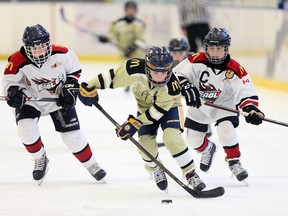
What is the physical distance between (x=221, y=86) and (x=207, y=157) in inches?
20.2

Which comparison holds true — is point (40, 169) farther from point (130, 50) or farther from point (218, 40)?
point (130, 50)

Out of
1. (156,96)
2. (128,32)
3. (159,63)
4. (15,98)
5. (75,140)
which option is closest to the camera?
(159,63)

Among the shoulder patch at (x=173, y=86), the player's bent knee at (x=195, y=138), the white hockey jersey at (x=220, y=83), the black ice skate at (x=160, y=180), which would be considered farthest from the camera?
the player's bent knee at (x=195, y=138)

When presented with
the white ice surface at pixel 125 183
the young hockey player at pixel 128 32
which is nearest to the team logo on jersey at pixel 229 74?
the white ice surface at pixel 125 183

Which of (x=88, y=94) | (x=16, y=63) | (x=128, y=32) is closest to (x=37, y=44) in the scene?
(x=16, y=63)

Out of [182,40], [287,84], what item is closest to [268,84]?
[287,84]

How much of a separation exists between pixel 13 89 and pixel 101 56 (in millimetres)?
8777

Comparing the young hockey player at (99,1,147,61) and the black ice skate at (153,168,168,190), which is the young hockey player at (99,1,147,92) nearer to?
the young hockey player at (99,1,147,61)

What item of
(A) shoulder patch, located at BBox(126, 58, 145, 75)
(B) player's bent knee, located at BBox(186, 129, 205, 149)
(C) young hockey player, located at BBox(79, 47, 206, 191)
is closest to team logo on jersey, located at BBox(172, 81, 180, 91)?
(C) young hockey player, located at BBox(79, 47, 206, 191)

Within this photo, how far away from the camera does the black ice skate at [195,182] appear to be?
14.1 ft

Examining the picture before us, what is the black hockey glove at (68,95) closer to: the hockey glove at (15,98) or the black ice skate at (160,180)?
the hockey glove at (15,98)

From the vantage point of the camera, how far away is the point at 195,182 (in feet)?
14.2

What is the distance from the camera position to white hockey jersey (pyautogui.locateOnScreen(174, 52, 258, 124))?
15.3 feet

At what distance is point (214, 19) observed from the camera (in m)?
11.1
